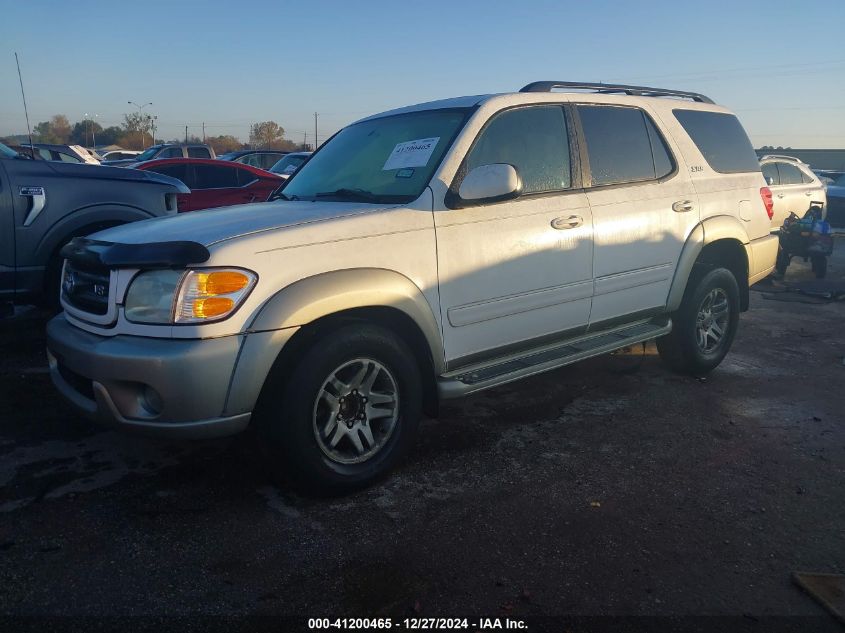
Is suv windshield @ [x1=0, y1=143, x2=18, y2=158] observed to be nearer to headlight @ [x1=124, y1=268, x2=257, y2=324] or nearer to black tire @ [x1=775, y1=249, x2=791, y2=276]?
headlight @ [x1=124, y1=268, x2=257, y2=324]

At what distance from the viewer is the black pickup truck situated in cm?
514

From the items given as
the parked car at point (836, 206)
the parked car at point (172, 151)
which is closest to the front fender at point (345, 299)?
the parked car at point (172, 151)

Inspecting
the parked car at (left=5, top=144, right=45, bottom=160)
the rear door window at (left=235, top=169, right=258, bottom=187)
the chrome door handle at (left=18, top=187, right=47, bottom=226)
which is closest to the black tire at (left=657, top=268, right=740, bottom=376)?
the chrome door handle at (left=18, top=187, right=47, bottom=226)

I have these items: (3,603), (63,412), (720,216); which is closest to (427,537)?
(3,603)

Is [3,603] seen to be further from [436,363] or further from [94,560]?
[436,363]

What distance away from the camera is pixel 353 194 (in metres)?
3.53

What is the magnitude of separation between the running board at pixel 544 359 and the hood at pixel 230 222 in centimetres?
97

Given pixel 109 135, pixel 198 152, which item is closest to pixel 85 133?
pixel 109 135

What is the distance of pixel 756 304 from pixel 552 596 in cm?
709

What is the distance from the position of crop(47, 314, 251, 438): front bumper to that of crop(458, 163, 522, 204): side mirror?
1.36 metres

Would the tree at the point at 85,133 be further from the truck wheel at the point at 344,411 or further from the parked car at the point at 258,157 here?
the truck wheel at the point at 344,411

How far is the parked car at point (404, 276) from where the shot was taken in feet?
8.70

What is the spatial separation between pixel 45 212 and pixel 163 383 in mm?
3602

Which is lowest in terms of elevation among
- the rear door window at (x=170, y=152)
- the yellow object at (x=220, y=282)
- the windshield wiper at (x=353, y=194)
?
the yellow object at (x=220, y=282)
